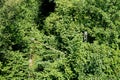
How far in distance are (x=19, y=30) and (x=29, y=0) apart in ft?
16.3

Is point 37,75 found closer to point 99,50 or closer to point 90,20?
point 99,50

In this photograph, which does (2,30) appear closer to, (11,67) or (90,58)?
(11,67)

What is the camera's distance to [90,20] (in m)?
19.1

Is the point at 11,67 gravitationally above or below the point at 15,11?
below

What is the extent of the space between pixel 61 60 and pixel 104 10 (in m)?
4.61

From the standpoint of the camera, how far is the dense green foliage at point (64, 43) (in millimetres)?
15383

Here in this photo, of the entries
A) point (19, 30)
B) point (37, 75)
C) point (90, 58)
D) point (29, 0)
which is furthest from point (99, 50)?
point (29, 0)

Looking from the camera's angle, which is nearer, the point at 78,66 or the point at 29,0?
the point at 78,66

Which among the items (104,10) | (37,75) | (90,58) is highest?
(104,10)

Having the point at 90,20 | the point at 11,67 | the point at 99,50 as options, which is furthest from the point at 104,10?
the point at 11,67

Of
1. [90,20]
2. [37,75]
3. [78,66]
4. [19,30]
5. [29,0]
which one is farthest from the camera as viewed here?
[29,0]

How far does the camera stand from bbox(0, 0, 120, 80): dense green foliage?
50.5 ft

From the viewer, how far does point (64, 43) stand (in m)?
18.0

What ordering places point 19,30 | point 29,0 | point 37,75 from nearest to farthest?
point 37,75, point 19,30, point 29,0
